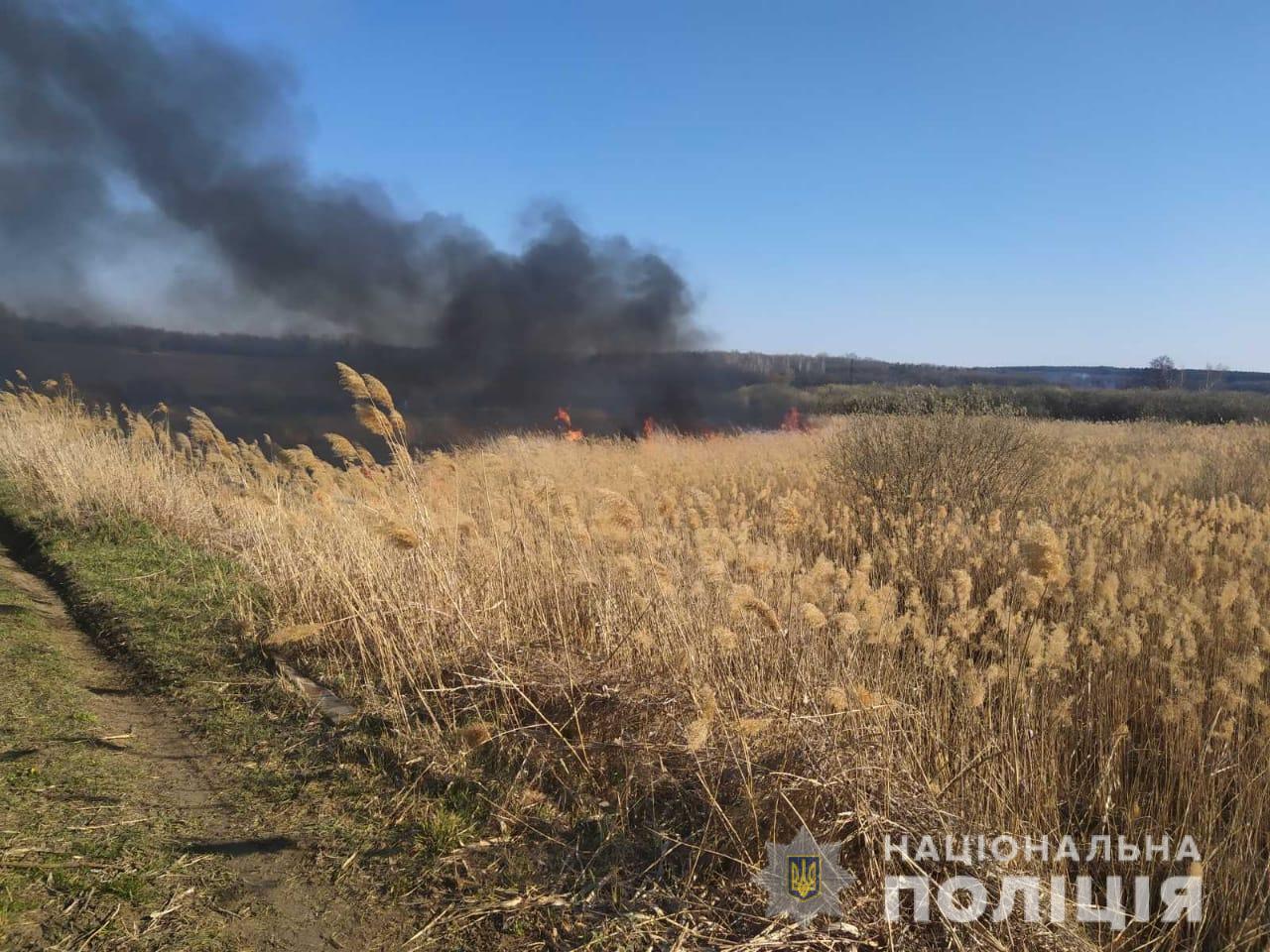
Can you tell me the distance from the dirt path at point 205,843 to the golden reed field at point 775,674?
741 mm

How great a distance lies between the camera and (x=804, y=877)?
2.65 m

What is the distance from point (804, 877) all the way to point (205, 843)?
2.19 meters

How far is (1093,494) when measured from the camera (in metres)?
9.37

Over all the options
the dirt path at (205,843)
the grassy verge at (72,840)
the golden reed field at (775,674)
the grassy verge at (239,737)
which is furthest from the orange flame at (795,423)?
the grassy verge at (72,840)

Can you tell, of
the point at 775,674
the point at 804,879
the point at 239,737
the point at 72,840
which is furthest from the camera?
the point at 239,737

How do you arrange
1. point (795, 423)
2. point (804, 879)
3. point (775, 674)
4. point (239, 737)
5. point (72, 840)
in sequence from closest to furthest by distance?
point (804, 879) < point (72, 840) < point (775, 674) < point (239, 737) < point (795, 423)

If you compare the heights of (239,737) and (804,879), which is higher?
(804,879)

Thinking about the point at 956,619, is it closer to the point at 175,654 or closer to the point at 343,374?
the point at 343,374

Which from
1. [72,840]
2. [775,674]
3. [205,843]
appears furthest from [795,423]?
[72,840]

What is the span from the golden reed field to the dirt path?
2.43 ft

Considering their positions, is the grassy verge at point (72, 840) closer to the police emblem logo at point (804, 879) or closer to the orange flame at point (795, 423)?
the police emblem logo at point (804, 879)

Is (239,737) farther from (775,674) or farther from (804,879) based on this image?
(804,879)

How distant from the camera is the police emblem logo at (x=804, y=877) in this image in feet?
8.48

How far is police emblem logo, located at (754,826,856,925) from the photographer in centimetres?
252
